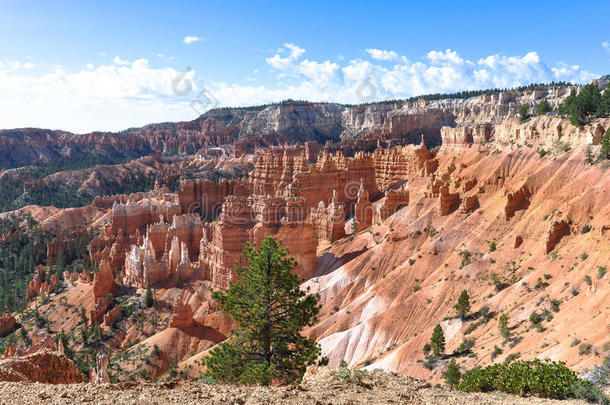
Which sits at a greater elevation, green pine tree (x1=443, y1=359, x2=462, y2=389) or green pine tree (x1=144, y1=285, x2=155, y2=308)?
green pine tree (x1=443, y1=359, x2=462, y2=389)

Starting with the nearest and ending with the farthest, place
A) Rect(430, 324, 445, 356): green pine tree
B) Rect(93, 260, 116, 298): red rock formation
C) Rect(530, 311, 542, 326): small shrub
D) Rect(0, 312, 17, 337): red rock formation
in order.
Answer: Rect(530, 311, 542, 326): small shrub, Rect(430, 324, 445, 356): green pine tree, Rect(0, 312, 17, 337): red rock formation, Rect(93, 260, 116, 298): red rock formation

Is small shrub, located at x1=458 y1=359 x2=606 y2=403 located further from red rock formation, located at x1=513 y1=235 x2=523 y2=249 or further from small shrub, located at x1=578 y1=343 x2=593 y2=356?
red rock formation, located at x1=513 y1=235 x2=523 y2=249

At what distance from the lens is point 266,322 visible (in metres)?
18.8

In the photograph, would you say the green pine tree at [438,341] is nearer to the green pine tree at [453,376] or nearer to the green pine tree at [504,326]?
the green pine tree at [504,326]

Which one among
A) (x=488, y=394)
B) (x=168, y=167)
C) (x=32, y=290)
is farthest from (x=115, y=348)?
(x=168, y=167)

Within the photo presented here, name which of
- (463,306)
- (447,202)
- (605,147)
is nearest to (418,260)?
(447,202)

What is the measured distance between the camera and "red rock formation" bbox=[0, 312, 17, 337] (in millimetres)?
52219

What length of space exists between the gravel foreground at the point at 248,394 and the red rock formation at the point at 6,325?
47.2 metres

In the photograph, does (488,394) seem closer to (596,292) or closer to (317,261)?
(596,292)

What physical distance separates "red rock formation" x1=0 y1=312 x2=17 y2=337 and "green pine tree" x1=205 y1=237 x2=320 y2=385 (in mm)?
43892

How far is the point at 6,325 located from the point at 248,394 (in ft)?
169

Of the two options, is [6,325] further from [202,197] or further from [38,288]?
[202,197]

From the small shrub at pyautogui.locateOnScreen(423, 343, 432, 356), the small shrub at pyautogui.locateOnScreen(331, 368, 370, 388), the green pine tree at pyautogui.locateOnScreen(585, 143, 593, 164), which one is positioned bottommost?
the small shrub at pyautogui.locateOnScreen(423, 343, 432, 356)

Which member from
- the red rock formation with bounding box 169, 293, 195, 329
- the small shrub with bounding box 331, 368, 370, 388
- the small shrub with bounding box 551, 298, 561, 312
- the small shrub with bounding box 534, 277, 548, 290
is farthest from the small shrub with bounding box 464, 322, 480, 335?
the red rock formation with bounding box 169, 293, 195, 329
